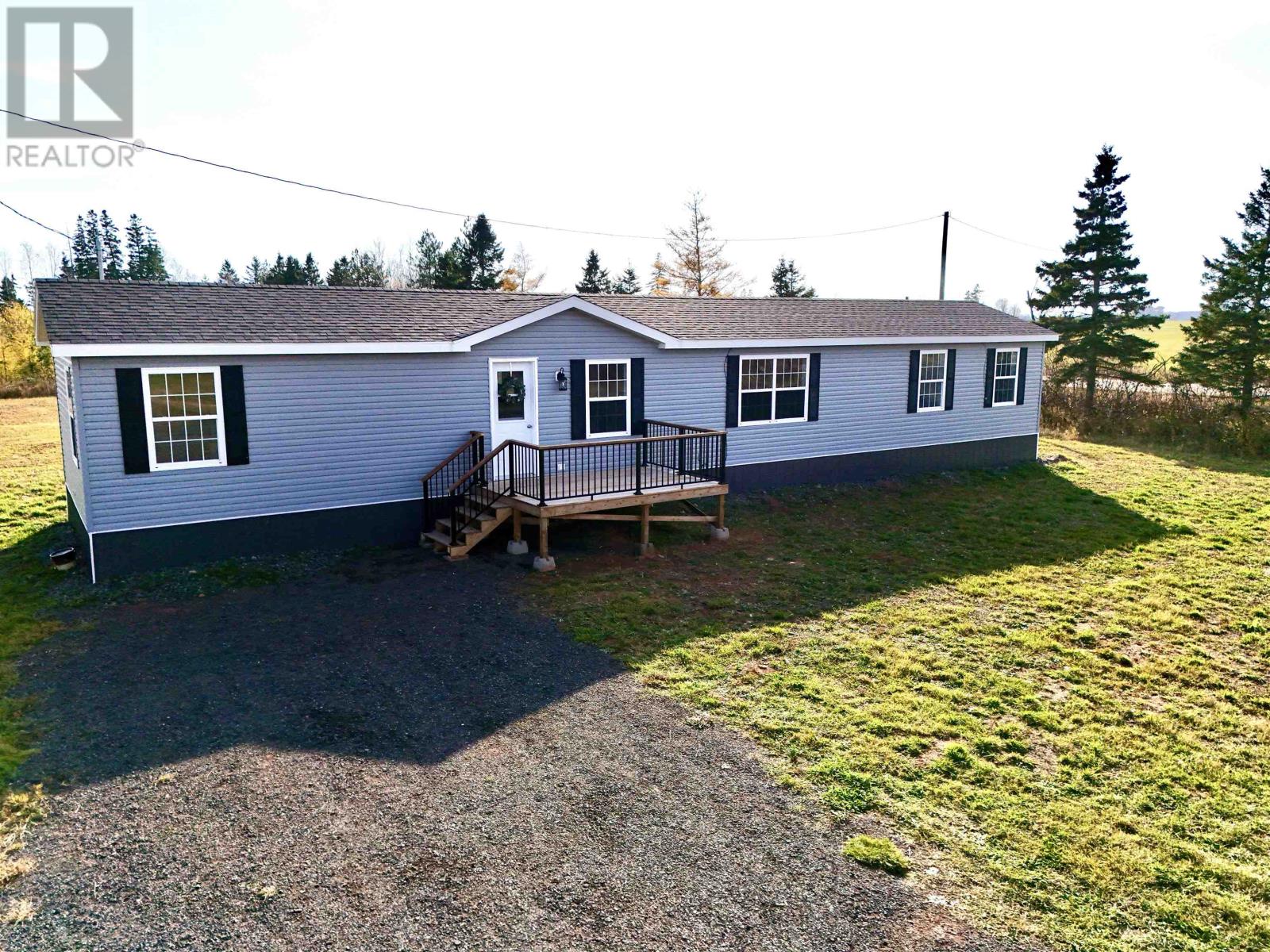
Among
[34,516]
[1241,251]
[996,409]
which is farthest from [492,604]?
[1241,251]

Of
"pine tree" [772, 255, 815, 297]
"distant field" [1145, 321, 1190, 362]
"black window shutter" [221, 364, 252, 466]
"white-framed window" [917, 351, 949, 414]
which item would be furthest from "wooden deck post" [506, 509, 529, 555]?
"distant field" [1145, 321, 1190, 362]

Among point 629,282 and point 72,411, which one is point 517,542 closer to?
point 72,411

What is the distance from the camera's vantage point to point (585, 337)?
1313 cm

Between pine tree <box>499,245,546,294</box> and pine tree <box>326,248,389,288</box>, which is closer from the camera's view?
pine tree <box>499,245,546,294</box>

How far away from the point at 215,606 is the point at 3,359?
30701mm

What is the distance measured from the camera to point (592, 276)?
141 feet

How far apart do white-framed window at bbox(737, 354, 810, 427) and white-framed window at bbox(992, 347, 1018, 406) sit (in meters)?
5.74

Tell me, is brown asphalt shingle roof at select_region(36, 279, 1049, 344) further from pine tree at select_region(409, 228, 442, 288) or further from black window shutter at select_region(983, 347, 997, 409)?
pine tree at select_region(409, 228, 442, 288)

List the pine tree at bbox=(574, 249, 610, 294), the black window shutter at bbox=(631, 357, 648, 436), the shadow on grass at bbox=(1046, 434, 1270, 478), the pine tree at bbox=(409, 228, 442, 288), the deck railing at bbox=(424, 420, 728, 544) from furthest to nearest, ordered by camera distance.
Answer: the pine tree at bbox=(409, 228, 442, 288)
the pine tree at bbox=(574, 249, 610, 294)
the shadow on grass at bbox=(1046, 434, 1270, 478)
the black window shutter at bbox=(631, 357, 648, 436)
the deck railing at bbox=(424, 420, 728, 544)

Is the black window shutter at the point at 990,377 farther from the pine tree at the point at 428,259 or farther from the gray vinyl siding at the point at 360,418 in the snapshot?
the pine tree at the point at 428,259

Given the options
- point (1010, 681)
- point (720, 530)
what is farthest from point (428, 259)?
point (1010, 681)

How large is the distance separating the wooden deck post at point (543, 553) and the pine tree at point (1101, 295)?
21.2m

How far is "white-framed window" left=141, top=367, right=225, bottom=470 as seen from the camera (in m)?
10.2

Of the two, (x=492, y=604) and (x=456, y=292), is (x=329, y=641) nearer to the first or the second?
(x=492, y=604)
